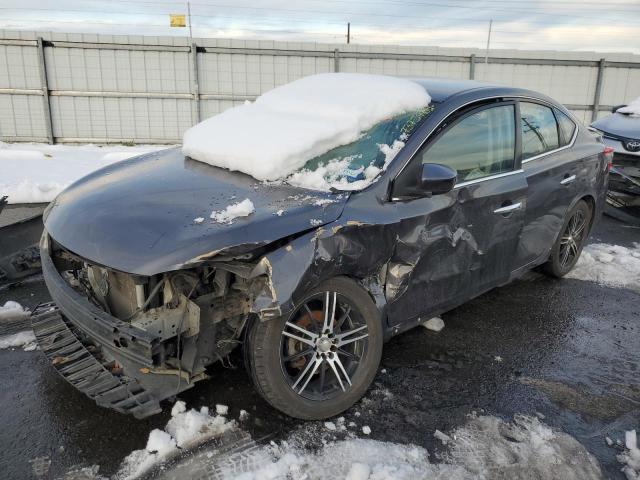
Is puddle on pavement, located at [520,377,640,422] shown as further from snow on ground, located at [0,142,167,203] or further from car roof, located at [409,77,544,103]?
snow on ground, located at [0,142,167,203]

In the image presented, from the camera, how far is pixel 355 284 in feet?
9.53

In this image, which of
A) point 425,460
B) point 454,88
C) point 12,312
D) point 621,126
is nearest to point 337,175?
point 454,88

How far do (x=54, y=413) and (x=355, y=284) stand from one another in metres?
1.76

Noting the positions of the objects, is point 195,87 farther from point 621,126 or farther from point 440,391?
point 440,391

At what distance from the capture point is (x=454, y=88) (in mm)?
3713

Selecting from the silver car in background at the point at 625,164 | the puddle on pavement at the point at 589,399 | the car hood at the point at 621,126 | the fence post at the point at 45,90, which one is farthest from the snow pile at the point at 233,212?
the fence post at the point at 45,90

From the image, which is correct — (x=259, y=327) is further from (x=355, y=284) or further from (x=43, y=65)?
(x=43, y=65)

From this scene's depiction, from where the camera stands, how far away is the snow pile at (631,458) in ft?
8.66

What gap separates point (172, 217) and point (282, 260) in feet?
1.96

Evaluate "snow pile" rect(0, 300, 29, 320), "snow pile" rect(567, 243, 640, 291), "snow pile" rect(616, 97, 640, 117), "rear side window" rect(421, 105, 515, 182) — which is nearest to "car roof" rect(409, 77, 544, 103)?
"rear side window" rect(421, 105, 515, 182)

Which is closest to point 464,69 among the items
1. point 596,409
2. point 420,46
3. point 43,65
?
point 420,46

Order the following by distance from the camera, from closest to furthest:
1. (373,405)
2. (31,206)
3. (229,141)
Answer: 1. (373,405)
2. (229,141)
3. (31,206)

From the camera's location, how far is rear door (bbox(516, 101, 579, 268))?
404cm

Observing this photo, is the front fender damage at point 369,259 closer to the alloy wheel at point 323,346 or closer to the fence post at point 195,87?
the alloy wheel at point 323,346
